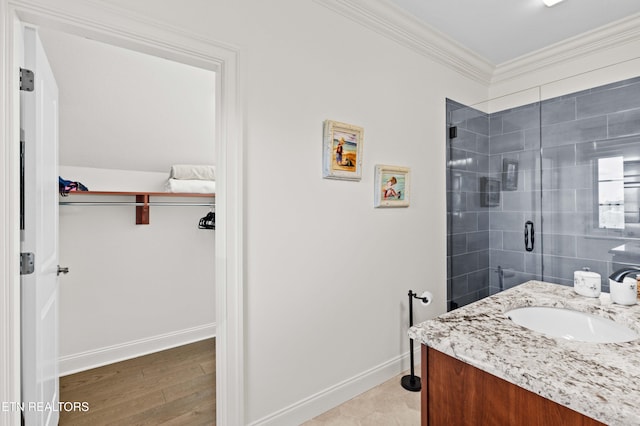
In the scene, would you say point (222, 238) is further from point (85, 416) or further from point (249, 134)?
point (85, 416)

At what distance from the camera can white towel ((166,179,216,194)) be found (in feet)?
8.59

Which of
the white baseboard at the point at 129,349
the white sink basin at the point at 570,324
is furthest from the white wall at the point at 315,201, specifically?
the white baseboard at the point at 129,349

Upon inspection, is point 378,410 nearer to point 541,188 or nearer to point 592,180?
point 541,188

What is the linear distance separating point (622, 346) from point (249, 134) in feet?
5.37

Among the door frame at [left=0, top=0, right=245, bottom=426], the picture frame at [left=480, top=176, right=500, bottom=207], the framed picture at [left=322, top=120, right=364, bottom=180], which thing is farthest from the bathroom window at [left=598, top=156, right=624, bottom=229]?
the door frame at [left=0, top=0, right=245, bottom=426]

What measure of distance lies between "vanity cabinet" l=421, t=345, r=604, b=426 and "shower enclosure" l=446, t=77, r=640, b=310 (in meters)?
1.90

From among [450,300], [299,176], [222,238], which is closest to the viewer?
[222,238]

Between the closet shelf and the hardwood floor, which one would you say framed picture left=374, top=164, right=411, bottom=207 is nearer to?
the closet shelf

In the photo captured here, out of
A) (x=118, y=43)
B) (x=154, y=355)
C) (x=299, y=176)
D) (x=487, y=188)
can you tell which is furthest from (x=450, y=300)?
(x=118, y=43)

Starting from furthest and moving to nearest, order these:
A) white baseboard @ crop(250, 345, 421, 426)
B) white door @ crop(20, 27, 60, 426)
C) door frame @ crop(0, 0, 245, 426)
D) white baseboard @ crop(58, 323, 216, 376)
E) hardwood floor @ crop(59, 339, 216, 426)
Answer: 1. white baseboard @ crop(58, 323, 216, 376)
2. hardwood floor @ crop(59, 339, 216, 426)
3. white baseboard @ crop(250, 345, 421, 426)
4. white door @ crop(20, 27, 60, 426)
5. door frame @ crop(0, 0, 245, 426)

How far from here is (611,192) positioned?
2064mm

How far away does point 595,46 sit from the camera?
8.10 feet

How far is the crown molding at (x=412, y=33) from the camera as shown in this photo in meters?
1.98

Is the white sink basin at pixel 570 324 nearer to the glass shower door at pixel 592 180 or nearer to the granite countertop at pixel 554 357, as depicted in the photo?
the granite countertop at pixel 554 357
